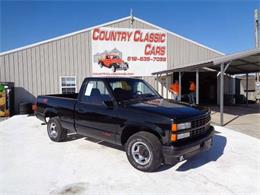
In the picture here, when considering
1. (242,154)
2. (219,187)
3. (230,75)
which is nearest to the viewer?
(219,187)

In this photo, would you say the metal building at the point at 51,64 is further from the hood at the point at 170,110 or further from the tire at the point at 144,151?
the tire at the point at 144,151

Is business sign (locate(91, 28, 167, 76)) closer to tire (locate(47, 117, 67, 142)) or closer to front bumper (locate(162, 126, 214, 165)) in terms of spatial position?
tire (locate(47, 117, 67, 142))

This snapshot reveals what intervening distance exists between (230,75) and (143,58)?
Result: 24.8ft

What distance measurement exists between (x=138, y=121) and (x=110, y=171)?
3.57ft

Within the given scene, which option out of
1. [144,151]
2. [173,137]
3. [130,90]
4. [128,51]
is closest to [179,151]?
[173,137]

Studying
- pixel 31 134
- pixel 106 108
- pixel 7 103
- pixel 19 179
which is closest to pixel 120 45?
pixel 7 103

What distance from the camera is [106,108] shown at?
15.6ft

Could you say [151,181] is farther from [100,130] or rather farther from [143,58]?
[143,58]

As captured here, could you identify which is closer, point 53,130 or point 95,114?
point 95,114

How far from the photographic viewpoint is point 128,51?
15125mm

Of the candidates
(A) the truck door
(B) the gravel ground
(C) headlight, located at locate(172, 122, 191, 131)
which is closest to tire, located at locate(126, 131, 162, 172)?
(B) the gravel ground

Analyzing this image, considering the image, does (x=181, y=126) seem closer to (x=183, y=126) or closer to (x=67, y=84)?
(x=183, y=126)

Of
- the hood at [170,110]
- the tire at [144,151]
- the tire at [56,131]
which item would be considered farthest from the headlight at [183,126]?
the tire at [56,131]

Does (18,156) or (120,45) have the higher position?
(120,45)
